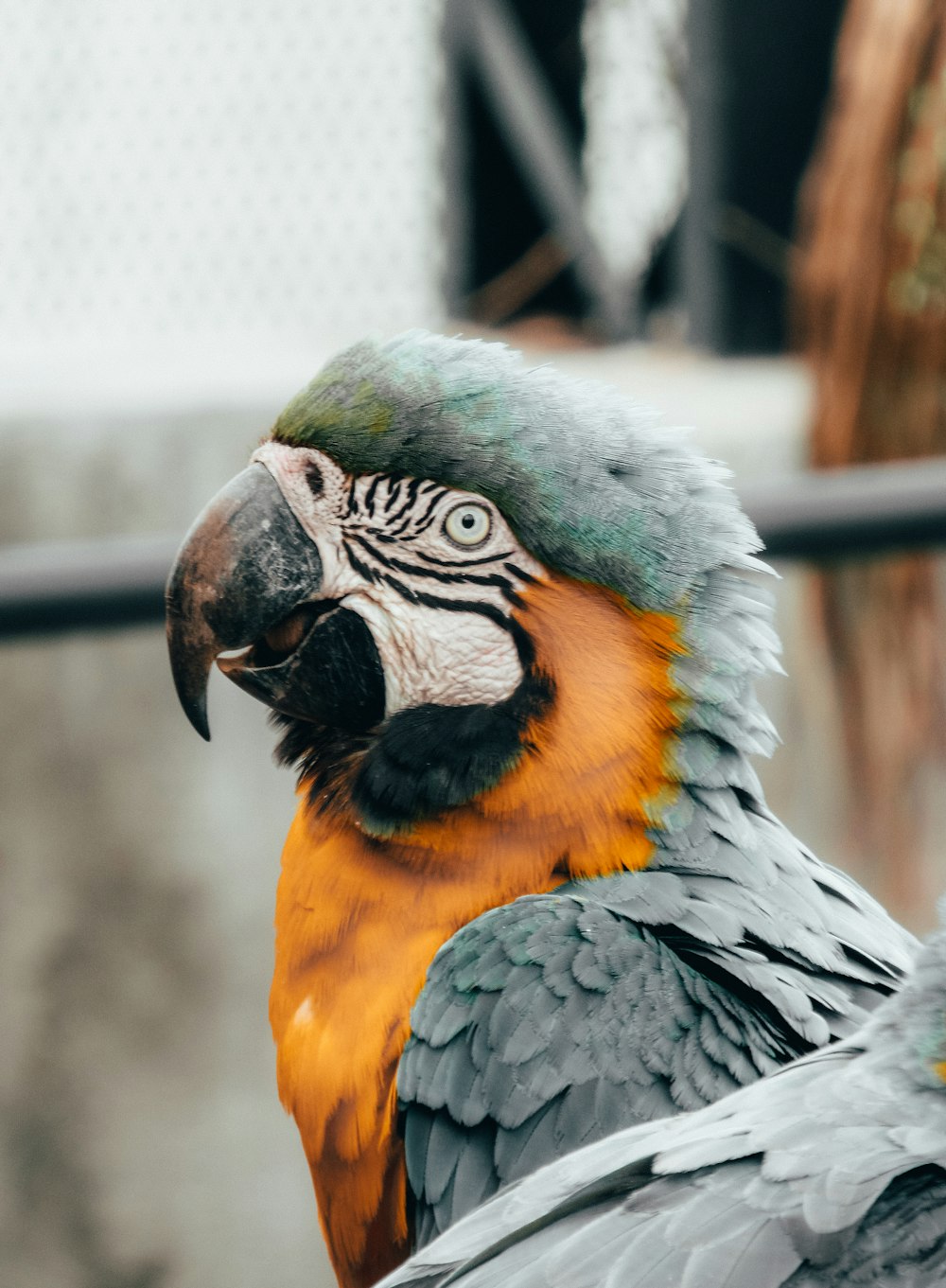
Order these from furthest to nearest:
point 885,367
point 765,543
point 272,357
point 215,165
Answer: point 272,357 → point 215,165 → point 885,367 → point 765,543

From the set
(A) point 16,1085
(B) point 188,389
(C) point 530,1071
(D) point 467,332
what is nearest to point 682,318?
(D) point 467,332

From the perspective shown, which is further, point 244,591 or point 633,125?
point 633,125

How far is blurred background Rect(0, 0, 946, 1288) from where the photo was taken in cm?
246

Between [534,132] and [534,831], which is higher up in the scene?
[534,132]

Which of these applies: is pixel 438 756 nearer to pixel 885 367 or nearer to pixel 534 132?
pixel 885 367

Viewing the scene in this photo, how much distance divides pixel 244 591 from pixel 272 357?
2199mm

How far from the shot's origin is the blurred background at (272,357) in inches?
96.9

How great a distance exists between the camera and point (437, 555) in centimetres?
100

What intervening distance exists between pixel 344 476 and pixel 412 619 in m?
0.11

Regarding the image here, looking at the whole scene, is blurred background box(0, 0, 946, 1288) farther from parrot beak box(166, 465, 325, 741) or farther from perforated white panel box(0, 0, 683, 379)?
parrot beak box(166, 465, 325, 741)

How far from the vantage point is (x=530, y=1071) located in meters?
0.88

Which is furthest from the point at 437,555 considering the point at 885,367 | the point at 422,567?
the point at 885,367

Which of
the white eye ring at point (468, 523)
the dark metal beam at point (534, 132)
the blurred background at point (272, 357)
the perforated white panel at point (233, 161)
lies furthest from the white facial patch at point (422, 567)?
the dark metal beam at point (534, 132)

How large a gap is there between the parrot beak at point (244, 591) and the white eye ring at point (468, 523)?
9cm
